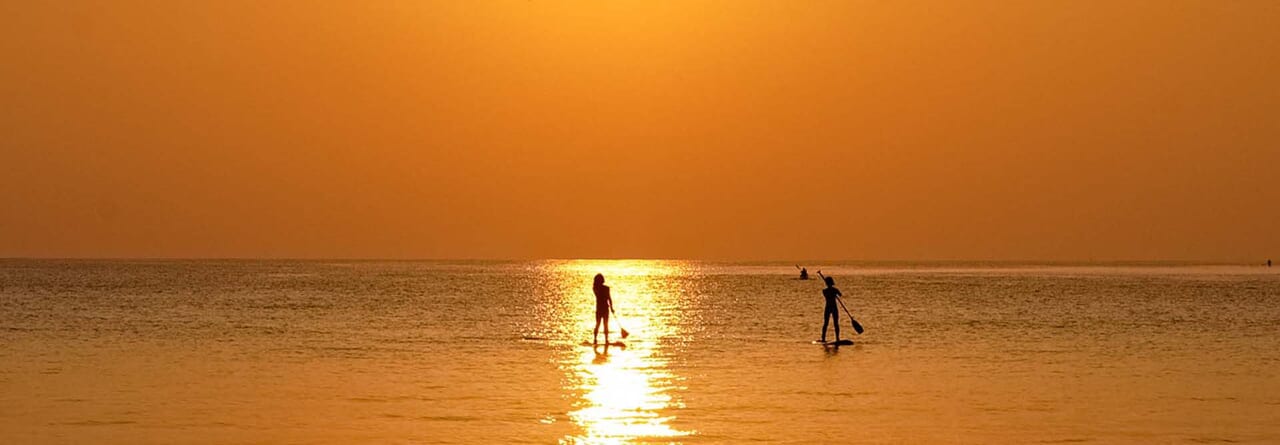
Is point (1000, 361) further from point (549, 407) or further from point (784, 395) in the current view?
point (549, 407)

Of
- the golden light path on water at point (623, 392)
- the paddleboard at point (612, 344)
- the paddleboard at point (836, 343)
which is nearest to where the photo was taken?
the golden light path on water at point (623, 392)

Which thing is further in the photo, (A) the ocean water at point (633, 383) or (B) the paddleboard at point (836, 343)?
(B) the paddleboard at point (836, 343)

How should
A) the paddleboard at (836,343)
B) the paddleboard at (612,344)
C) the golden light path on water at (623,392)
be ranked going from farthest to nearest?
1. the paddleboard at (836,343)
2. the paddleboard at (612,344)
3. the golden light path on water at (623,392)

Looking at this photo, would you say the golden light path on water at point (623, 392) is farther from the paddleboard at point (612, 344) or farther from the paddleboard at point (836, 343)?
the paddleboard at point (836, 343)

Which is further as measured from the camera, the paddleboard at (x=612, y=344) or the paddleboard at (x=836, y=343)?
the paddleboard at (x=836, y=343)

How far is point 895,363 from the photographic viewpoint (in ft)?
92.7

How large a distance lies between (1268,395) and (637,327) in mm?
23386

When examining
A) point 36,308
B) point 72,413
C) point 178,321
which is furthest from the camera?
point 36,308

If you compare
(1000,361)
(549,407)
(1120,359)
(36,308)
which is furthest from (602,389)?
(36,308)

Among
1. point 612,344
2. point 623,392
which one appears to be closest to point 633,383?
point 623,392

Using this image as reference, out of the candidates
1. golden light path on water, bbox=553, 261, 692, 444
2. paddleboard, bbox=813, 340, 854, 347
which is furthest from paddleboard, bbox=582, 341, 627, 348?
paddleboard, bbox=813, 340, 854, 347

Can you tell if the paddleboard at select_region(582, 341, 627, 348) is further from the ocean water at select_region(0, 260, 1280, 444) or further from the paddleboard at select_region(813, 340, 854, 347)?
the paddleboard at select_region(813, 340, 854, 347)

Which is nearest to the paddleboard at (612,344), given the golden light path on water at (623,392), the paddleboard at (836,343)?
the golden light path on water at (623,392)

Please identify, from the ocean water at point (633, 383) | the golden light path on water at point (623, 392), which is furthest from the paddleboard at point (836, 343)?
the golden light path on water at point (623, 392)
